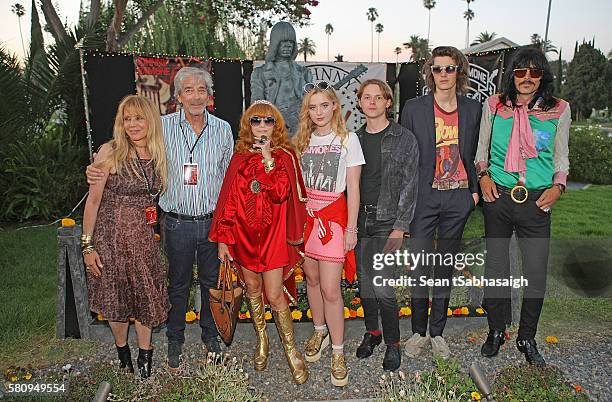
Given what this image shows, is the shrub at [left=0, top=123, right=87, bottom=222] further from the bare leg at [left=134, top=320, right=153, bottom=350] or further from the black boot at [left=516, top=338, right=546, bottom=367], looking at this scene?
the black boot at [left=516, top=338, right=546, bottom=367]

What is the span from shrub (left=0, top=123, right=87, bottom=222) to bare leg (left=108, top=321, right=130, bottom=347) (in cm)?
746

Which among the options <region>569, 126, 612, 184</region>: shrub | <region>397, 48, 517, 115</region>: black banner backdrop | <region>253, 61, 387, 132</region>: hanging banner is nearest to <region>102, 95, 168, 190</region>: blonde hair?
<region>253, 61, 387, 132</region>: hanging banner

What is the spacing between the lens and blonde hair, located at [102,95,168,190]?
11.5 ft

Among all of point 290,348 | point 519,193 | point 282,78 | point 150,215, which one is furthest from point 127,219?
point 282,78

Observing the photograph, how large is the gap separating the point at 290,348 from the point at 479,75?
797cm

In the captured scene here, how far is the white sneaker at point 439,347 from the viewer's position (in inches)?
166

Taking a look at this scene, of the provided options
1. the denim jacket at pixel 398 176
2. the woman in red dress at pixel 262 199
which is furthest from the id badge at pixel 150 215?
the denim jacket at pixel 398 176

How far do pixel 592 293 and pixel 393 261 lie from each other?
361 centimetres

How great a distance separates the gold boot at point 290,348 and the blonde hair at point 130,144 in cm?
139

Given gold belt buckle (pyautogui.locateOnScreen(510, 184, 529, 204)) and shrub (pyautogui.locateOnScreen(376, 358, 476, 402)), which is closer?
shrub (pyautogui.locateOnScreen(376, 358, 476, 402))

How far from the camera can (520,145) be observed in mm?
3816

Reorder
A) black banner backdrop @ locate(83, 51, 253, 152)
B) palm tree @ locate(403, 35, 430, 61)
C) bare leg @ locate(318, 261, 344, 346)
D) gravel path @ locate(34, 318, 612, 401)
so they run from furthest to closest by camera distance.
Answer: palm tree @ locate(403, 35, 430, 61), black banner backdrop @ locate(83, 51, 253, 152), gravel path @ locate(34, 318, 612, 401), bare leg @ locate(318, 261, 344, 346)

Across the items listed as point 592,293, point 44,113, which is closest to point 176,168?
point 592,293

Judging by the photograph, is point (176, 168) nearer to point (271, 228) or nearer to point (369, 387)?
point (271, 228)
